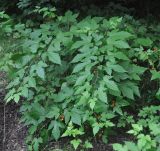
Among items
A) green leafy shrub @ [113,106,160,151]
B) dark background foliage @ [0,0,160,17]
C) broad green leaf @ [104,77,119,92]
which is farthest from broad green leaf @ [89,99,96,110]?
dark background foliage @ [0,0,160,17]

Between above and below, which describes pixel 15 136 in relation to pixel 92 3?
below

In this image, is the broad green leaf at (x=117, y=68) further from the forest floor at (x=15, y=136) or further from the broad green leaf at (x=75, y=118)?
the forest floor at (x=15, y=136)

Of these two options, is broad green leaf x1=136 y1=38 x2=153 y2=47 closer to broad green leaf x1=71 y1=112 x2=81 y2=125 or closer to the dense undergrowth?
the dense undergrowth

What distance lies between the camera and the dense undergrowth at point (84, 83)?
3697 mm

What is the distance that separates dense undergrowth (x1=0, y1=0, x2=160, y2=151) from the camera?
146 inches

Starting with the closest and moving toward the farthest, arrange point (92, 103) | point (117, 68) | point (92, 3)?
point (92, 103), point (117, 68), point (92, 3)

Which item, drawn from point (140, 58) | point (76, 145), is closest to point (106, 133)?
point (76, 145)

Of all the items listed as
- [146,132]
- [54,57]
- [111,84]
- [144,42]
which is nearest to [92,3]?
[144,42]

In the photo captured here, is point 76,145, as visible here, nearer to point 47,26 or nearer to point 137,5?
point 47,26

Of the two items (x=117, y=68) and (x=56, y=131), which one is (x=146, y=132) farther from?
(x=56, y=131)

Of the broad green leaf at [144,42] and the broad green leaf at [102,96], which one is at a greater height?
the broad green leaf at [102,96]

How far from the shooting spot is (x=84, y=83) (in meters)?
3.71

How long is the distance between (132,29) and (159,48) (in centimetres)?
37

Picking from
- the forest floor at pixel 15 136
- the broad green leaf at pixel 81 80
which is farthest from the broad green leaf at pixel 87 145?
the broad green leaf at pixel 81 80
